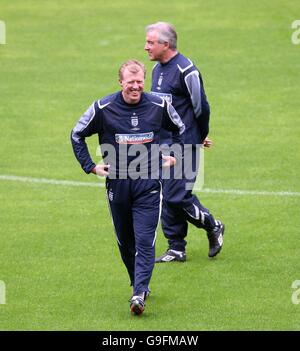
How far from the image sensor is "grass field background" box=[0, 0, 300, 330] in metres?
11.3

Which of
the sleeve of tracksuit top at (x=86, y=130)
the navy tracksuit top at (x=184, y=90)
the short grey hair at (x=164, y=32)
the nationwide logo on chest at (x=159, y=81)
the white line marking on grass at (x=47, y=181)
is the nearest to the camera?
the sleeve of tracksuit top at (x=86, y=130)

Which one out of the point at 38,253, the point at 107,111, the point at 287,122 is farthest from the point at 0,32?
the point at 107,111

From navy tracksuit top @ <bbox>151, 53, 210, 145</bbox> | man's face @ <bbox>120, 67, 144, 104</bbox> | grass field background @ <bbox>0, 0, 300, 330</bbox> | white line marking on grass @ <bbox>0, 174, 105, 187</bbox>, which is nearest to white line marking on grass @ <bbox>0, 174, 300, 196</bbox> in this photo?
white line marking on grass @ <bbox>0, 174, 105, 187</bbox>

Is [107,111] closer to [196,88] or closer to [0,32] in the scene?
[196,88]

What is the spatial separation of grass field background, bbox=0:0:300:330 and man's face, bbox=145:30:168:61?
2.31 metres

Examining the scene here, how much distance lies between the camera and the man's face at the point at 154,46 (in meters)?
12.3

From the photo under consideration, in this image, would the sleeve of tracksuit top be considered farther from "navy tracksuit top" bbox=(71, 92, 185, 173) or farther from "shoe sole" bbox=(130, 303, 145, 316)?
"shoe sole" bbox=(130, 303, 145, 316)

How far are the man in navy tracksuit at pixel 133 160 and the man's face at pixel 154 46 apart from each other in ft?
4.50

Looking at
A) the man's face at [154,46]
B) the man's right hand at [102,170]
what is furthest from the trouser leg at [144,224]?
the man's face at [154,46]

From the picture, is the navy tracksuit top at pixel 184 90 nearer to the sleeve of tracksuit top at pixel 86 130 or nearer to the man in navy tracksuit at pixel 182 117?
the man in navy tracksuit at pixel 182 117

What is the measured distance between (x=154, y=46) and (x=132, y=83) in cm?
168

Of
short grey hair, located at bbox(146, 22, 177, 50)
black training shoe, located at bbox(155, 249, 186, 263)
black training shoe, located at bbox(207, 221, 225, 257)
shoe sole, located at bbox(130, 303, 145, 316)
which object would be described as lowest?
shoe sole, located at bbox(130, 303, 145, 316)

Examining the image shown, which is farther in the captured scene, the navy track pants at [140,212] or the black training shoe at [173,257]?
the black training shoe at [173,257]

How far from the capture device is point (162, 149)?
12.2 meters
